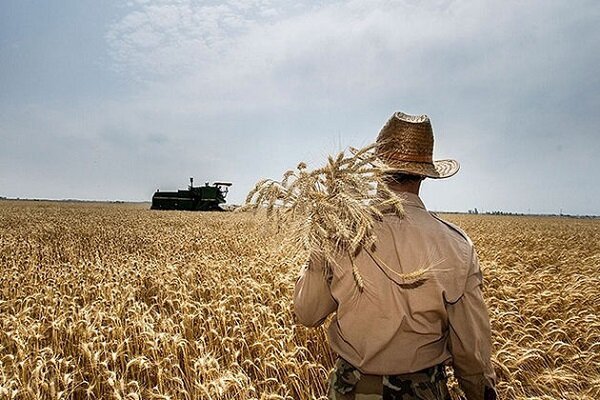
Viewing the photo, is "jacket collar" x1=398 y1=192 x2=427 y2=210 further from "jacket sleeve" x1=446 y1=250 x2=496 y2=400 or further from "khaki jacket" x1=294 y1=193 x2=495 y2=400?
"jacket sleeve" x1=446 y1=250 x2=496 y2=400

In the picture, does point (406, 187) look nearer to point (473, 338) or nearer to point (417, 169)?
point (417, 169)

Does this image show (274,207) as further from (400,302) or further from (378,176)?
(400,302)

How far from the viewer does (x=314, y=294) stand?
2.21m

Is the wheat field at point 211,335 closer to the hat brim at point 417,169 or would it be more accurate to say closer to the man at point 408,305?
the man at point 408,305

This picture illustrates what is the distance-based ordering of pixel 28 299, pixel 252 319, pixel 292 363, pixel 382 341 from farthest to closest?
pixel 28 299 < pixel 252 319 < pixel 292 363 < pixel 382 341

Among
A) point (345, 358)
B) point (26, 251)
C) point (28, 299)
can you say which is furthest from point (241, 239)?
point (345, 358)

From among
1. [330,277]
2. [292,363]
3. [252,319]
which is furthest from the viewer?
[252,319]

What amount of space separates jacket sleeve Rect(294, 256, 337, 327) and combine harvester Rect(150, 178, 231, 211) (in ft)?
150

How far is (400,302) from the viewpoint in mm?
2066

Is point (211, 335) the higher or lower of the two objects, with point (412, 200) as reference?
lower

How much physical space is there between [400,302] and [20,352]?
381 centimetres

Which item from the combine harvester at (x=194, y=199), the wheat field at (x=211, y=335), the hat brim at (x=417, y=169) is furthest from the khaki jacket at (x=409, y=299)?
the combine harvester at (x=194, y=199)

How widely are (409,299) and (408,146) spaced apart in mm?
749

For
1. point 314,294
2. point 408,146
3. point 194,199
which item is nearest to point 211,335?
point 314,294
